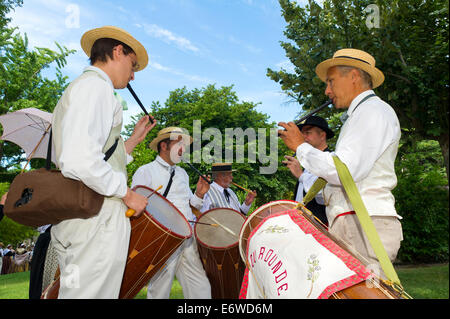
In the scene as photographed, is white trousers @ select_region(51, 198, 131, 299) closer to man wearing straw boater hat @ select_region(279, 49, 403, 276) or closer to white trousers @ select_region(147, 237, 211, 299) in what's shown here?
man wearing straw boater hat @ select_region(279, 49, 403, 276)

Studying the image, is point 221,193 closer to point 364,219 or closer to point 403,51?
point 364,219

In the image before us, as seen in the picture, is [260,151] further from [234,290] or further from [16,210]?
[16,210]

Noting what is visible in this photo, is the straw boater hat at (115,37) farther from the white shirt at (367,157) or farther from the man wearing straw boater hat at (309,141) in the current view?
the man wearing straw boater hat at (309,141)

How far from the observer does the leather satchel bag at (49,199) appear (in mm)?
1860

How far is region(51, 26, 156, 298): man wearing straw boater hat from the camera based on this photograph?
74.5 inches

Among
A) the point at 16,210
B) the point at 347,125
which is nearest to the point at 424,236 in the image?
the point at 347,125

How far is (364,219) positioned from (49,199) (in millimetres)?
1682

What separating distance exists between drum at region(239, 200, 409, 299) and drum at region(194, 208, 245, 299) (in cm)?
174

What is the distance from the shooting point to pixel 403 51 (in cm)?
779

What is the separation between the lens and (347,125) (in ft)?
7.96

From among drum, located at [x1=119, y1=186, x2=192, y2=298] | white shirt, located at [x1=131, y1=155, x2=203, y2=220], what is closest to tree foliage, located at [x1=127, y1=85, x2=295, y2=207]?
white shirt, located at [x1=131, y1=155, x2=203, y2=220]

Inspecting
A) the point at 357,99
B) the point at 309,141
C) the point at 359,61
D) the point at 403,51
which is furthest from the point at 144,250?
the point at 403,51

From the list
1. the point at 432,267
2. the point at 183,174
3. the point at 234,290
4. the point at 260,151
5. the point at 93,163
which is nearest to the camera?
the point at 93,163
